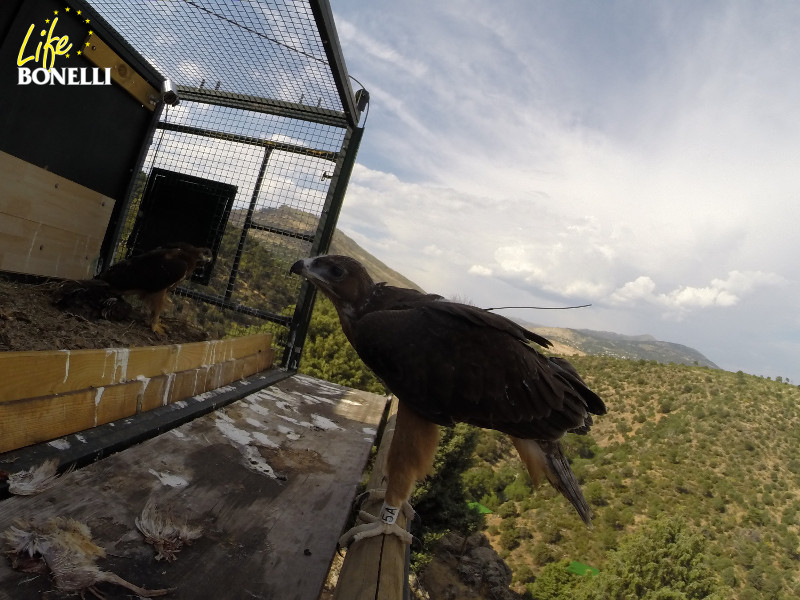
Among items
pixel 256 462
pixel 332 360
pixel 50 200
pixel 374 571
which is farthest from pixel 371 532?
pixel 332 360

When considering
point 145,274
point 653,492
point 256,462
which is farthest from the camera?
point 653,492

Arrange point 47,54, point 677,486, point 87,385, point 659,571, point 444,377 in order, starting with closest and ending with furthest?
point 87,385 < point 444,377 < point 47,54 < point 659,571 < point 677,486

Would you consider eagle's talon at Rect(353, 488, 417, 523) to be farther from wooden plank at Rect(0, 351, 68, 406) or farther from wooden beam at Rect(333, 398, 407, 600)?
wooden plank at Rect(0, 351, 68, 406)

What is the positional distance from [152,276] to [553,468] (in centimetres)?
385

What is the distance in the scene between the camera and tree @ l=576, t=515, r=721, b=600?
3272cm

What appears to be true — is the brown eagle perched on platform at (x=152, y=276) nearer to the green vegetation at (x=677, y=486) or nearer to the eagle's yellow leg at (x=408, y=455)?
the eagle's yellow leg at (x=408, y=455)

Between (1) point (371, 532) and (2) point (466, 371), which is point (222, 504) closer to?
(1) point (371, 532)

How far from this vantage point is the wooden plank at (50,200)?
3.64 metres

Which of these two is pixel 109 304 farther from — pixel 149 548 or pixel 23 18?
pixel 149 548

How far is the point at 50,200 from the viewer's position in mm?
4062

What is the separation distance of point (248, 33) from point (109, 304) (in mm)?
2758

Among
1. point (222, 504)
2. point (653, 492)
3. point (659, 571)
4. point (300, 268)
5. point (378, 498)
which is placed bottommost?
point (659, 571)

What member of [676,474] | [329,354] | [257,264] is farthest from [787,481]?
[257,264]

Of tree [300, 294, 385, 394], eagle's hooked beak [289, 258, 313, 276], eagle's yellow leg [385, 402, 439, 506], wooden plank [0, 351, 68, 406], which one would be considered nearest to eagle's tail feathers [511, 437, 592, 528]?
eagle's yellow leg [385, 402, 439, 506]
